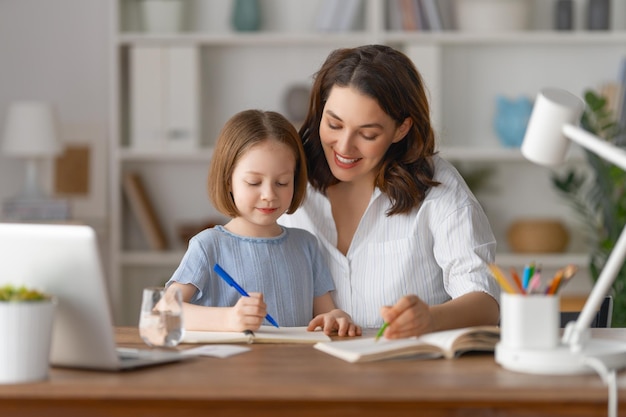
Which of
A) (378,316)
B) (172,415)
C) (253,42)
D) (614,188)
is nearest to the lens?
(172,415)

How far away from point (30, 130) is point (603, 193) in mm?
2577

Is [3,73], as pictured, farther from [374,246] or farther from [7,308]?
[7,308]

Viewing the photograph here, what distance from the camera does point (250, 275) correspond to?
2127mm

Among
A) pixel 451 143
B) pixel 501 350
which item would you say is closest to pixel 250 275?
pixel 501 350

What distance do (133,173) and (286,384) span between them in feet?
12.6

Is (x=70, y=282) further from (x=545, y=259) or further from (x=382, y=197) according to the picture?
(x=545, y=259)

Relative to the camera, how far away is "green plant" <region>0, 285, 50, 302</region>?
57.8 inches

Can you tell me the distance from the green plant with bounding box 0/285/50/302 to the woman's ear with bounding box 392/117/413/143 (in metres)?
1.08

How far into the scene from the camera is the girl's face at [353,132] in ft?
7.49

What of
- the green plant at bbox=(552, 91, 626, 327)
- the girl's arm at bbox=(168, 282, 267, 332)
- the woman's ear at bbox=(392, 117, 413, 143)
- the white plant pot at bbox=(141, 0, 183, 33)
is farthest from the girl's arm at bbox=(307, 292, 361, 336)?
the white plant pot at bbox=(141, 0, 183, 33)

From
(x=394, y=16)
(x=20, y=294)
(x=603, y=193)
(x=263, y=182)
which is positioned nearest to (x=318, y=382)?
(x=20, y=294)

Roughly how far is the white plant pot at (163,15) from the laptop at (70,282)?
347 cm

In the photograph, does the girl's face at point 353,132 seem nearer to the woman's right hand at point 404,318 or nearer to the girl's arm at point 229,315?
the girl's arm at point 229,315

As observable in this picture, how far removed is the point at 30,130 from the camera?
4715 mm
